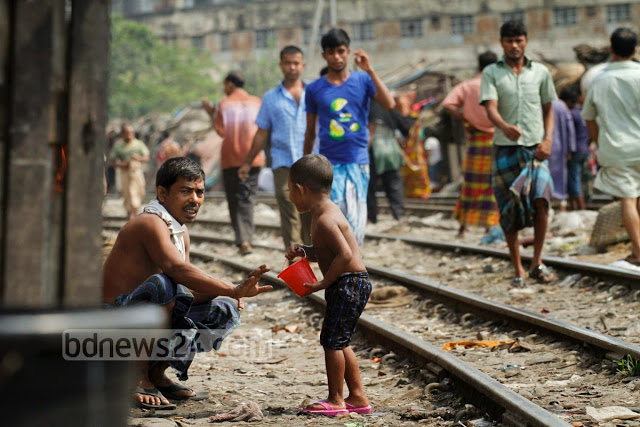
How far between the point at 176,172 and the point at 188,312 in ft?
2.27

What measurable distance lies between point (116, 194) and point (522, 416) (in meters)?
29.7

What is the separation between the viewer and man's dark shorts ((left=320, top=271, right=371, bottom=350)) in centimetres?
470

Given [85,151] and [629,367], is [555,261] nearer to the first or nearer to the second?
[629,367]

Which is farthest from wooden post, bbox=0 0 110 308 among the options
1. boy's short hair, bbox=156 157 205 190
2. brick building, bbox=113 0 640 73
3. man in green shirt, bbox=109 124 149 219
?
brick building, bbox=113 0 640 73

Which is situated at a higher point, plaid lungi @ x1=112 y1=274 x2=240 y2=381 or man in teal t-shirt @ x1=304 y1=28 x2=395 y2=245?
man in teal t-shirt @ x1=304 y1=28 x2=395 y2=245

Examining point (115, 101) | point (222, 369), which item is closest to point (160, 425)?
point (222, 369)

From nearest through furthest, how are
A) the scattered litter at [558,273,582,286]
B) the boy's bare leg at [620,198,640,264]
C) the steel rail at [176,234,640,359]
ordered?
the steel rail at [176,234,640,359]
the scattered litter at [558,273,582,286]
the boy's bare leg at [620,198,640,264]

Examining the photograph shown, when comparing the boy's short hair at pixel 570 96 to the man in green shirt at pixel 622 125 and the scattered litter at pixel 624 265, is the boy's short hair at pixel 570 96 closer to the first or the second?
the man in green shirt at pixel 622 125

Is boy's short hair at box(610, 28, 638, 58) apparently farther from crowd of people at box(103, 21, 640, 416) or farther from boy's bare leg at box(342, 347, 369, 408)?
boy's bare leg at box(342, 347, 369, 408)

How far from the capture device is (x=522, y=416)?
13.2ft

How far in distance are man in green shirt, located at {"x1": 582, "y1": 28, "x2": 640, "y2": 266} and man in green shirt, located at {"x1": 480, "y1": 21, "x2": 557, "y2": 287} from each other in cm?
52

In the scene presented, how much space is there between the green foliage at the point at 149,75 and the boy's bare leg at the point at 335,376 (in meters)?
57.8

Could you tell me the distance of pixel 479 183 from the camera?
473 inches

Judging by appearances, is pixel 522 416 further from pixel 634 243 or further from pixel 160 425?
pixel 634 243
